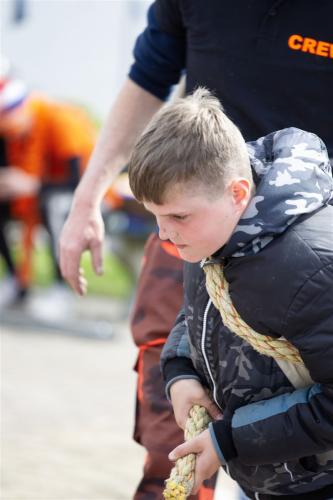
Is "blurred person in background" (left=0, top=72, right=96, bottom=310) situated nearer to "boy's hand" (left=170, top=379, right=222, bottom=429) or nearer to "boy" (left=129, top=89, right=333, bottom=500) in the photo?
"boy's hand" (left=170, top=379, right=222, bottom=429)

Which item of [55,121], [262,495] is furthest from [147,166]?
[55,121]

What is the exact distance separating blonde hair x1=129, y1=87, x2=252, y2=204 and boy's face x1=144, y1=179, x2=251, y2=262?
0.05ft

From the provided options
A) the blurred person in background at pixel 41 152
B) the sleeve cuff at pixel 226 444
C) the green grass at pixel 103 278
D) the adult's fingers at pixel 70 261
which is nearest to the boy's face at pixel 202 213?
the sleeve cuff at pixel 226 444

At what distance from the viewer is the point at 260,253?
1.90 meters

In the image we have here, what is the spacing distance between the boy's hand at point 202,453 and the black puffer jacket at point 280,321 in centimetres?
2

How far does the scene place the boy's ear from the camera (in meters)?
1.92

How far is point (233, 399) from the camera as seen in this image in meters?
2.09

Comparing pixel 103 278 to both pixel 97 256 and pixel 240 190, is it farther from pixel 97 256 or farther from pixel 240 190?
pixel 240 190

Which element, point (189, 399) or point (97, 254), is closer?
point (189, 399)

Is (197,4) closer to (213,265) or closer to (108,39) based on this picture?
(213,265)

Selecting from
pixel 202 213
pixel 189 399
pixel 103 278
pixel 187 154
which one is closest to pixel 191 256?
pixel 202 213

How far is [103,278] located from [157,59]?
6937 mm

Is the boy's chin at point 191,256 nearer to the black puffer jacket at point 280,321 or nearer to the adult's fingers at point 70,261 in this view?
the black puffer jacket at point 280,321

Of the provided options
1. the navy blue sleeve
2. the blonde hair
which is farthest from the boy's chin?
the navy blue sleeve
